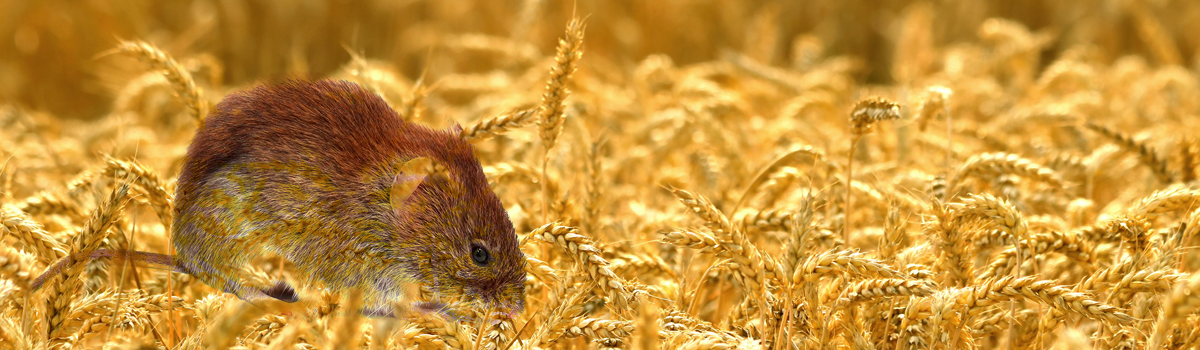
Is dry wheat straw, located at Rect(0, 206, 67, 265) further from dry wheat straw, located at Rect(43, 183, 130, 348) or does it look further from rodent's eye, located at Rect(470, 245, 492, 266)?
rodent's eye, located at Rect(470, 245, 492, 266)

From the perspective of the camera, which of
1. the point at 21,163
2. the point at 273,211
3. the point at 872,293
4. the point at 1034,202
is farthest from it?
the point at 21,163

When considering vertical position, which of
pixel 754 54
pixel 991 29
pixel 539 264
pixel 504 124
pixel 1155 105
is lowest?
pixel 539 264

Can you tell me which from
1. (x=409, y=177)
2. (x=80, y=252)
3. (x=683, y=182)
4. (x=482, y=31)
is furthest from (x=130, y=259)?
(x=482, y=31)

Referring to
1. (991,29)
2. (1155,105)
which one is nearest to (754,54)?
(991,29)

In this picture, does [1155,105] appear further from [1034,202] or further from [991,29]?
[1034,202]

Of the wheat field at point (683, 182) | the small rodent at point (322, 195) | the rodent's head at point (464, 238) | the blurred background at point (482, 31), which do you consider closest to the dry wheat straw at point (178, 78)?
the wheat field at point (683, 182)

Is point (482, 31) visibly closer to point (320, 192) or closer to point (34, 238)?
point (34, 238)

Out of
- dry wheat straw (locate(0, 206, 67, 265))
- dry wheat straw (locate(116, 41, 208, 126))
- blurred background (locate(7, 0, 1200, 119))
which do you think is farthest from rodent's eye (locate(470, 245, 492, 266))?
blurred background (locate(7, 0, 1200, 119))

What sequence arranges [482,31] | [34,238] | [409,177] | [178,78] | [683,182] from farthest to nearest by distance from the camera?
[482,31] → [683,182] → [178,78] → [34,238] → [409,177]
